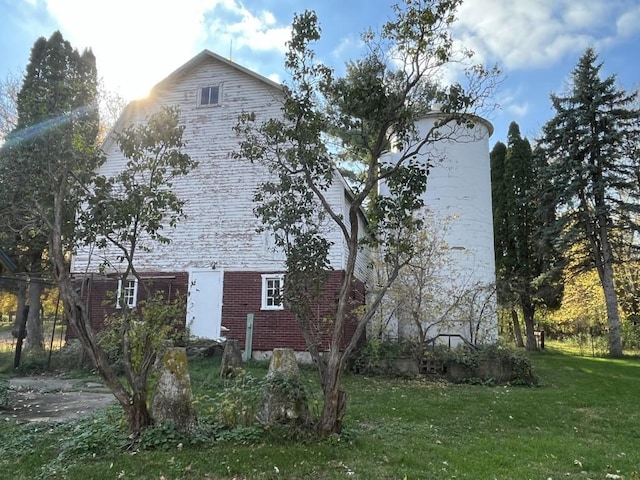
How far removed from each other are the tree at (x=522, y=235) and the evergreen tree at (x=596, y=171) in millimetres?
1022

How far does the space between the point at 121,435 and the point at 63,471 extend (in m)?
0.89

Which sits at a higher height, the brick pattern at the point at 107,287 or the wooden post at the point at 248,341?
the brick pattern at the point at 107,287

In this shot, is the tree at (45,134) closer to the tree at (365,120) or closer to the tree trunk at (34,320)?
the tree at (365,120)

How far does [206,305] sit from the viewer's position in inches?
584

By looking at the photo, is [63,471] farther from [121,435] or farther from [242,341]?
[242,341]

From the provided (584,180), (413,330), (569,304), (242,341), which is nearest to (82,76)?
(242,341)

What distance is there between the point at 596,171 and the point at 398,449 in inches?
788

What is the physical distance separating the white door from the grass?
6.03m

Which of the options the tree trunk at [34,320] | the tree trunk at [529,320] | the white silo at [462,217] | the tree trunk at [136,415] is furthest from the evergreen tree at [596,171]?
the tree trunk at [34,320]

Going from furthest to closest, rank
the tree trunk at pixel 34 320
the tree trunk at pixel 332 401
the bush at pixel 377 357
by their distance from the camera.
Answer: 1. the tree trunk at pixel 34 320
2. the bush at pixel 377 357
3. the tree trunk at pixel 332 401

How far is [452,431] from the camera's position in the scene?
654 centimetres

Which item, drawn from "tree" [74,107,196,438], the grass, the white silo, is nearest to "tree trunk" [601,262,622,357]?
the white silo

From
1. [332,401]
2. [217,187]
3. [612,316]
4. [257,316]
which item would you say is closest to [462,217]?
[257,316]

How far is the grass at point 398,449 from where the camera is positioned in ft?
15.0
